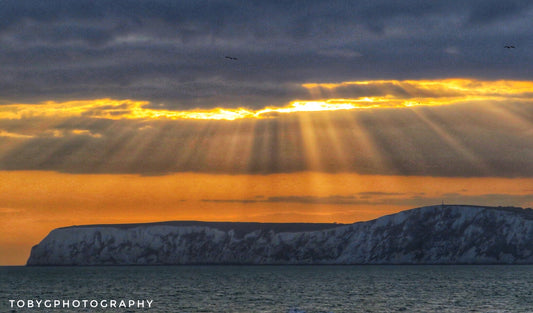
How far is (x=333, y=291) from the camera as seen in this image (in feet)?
542

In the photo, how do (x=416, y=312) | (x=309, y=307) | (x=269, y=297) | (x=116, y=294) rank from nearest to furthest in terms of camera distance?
(x=416, y=312)
(x=309, y=307)
(x=269, y=297)
(x=116, y=294)

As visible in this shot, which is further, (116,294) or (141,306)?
(116,294)

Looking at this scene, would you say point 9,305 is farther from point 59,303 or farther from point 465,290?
point 465,290

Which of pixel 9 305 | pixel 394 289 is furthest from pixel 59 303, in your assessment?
pixel 394 289

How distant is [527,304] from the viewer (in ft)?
422

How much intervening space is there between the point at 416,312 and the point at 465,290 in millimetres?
54256

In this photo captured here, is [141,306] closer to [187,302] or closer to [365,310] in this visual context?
[187,302]

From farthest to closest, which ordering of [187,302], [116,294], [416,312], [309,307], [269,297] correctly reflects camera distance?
[116,294] < [269,297] < [187,302] < [309,307] < [416,312]

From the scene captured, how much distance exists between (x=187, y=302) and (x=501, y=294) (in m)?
59.2

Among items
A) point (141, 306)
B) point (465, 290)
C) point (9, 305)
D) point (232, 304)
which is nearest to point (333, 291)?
point (465, 290)

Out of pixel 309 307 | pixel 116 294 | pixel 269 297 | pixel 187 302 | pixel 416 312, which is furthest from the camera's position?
pixel 116 294

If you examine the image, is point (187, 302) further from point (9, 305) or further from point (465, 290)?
point (465, 290)

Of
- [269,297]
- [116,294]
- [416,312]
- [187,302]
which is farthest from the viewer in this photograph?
[116,294]

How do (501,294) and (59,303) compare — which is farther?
(501,294)
